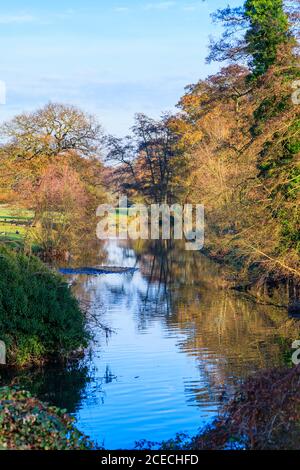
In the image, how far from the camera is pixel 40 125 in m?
47.2

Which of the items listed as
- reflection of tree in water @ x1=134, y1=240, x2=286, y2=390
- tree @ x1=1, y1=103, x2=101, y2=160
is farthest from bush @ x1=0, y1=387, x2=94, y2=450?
tree @ x1=1, y1=103, x2=101, y2=160

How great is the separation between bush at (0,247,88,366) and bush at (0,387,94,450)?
612 cm

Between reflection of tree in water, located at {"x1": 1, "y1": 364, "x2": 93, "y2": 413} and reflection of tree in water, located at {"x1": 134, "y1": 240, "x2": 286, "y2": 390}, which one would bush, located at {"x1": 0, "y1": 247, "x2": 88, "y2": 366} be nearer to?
reflection of tree in water, located at {"x1": 1, "y1": 364, "x2": 93, "y2": 413}

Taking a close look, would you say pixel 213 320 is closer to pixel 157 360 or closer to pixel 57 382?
pixel 157 360

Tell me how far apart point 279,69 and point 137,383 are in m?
12.7

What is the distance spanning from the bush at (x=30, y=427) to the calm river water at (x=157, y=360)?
6.28 feet

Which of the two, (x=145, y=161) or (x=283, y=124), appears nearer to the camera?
(x=283, y=124)

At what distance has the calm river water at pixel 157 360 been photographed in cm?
1130

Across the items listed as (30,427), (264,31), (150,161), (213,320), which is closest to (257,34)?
(264,31)

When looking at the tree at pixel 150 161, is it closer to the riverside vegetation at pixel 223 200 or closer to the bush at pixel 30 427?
the riverside vegetation at pixel 223 200

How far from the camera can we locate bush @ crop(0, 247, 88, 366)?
1464cm

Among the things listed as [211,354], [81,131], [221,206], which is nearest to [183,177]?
[81,131]
